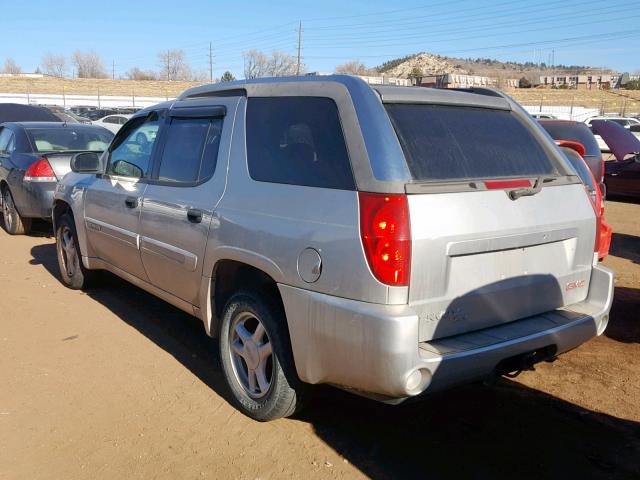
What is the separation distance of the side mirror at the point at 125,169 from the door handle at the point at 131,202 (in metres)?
0.19

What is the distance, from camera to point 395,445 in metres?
3.58

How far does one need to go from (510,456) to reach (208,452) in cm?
163

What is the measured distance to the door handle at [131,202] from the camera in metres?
4.89

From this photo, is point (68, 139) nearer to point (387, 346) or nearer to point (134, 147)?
point (134, 147)

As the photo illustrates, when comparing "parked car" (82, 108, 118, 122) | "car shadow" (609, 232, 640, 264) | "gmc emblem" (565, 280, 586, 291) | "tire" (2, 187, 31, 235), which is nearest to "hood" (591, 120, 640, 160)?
"car shadow" (609, 232, 640, 264)

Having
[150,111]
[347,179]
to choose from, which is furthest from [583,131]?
[347,179]

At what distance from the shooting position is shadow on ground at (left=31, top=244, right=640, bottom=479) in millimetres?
3336

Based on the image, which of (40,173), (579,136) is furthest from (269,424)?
(579,136)

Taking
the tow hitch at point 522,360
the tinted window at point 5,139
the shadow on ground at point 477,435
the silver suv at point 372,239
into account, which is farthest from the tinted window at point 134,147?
the tinted window at point 5,139

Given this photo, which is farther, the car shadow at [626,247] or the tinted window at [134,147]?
the car shadow at [626,247]

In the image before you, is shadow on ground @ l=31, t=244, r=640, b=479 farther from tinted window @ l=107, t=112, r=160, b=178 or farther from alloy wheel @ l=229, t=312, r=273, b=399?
tinted window @ l=107, t=112, r=160, b=178

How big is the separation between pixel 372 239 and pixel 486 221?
2.09 feet

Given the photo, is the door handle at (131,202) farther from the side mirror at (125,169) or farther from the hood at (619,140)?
the hood at (619,140)

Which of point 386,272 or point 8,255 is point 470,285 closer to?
point 386,272
